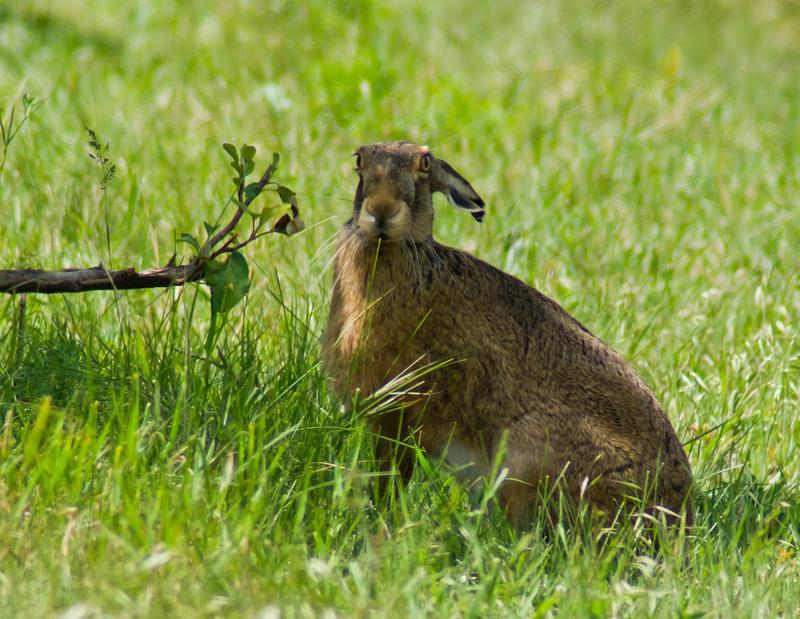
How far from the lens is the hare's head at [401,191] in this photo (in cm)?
372

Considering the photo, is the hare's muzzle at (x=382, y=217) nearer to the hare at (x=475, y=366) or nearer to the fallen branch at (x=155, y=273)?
the hare at (x=475, y=366)

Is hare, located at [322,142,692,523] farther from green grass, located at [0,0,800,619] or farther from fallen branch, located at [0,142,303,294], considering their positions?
fallen branch, located at [0,142,303,294]

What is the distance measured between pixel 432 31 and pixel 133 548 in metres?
6.95

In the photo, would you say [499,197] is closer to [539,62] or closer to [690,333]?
[690,333]

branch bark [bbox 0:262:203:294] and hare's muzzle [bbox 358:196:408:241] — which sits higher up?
hare's muzzle [bbox 358:196:408:241]

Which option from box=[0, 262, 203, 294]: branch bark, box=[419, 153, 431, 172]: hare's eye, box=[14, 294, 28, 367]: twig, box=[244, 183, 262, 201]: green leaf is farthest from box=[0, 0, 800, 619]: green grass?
box=[419, 153, 431, 172]: hare's eye

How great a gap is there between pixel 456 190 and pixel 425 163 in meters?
→ 0.16

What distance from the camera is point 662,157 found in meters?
7.25

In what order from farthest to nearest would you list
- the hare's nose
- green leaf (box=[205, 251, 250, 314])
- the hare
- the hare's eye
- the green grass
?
the hare's eye, the hare, the hare's nose, green leaf (box=[205, 251, 250, 314]), the green grass

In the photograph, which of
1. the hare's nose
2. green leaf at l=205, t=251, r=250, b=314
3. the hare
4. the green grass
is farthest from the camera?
the hare

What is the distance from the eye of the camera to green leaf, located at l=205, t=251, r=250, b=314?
3.52 metres

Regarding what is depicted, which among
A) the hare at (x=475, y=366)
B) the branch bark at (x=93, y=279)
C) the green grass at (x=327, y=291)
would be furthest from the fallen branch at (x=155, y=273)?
the hare at (x=475, y=366)

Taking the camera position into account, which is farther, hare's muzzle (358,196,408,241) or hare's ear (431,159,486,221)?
hare's ear (431,159,486,221)

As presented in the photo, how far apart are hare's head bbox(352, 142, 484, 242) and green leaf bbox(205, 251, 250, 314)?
435 millimetres
